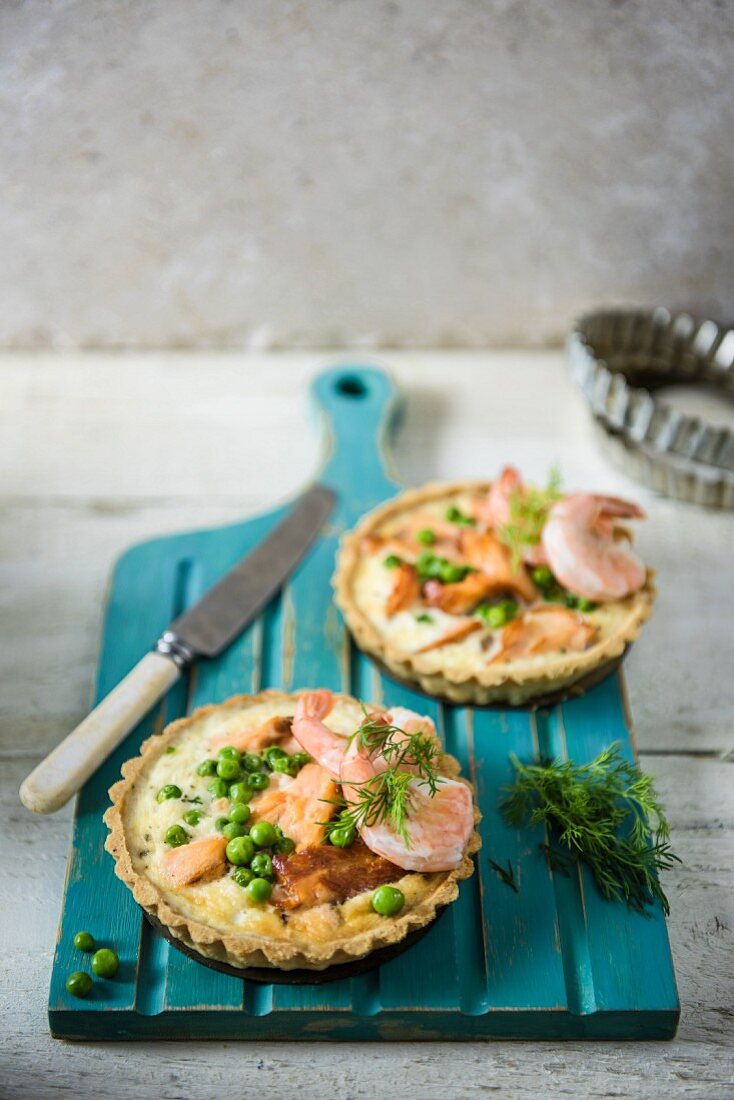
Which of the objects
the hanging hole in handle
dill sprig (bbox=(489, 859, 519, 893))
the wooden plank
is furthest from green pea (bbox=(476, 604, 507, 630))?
the hanging hole in handle

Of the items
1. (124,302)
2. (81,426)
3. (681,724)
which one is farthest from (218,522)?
(681,724)

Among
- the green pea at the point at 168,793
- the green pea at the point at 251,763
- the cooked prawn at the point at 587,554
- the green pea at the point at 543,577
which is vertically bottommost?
the green pea at the point at 168,793

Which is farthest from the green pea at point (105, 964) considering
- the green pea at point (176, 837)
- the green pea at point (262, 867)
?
the green pea at point (262, 867)

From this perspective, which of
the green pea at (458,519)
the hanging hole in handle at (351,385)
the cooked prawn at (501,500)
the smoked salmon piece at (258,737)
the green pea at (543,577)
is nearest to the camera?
the smoked salmon piece at (258,737)

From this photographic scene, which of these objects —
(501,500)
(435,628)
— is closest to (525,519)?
(501,500)

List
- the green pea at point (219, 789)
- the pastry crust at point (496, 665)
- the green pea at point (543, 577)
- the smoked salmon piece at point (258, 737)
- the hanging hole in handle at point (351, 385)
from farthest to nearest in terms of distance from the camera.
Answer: the hanging hole in handle at point (351, 385) → the green pea at point (543, 577) → the pastry crust at point (496, 665) → the smoked salmon piece at point (258, 737) → the green pea at point (219, 789)

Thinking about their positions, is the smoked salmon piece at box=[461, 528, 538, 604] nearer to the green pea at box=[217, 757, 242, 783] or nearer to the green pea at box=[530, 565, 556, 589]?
the green pea at box=[530, 565, 556, 589]

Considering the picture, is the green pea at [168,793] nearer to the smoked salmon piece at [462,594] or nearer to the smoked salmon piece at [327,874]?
the smoked salmon piece at [327,874]

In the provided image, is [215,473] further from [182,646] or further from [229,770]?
[229,770]
